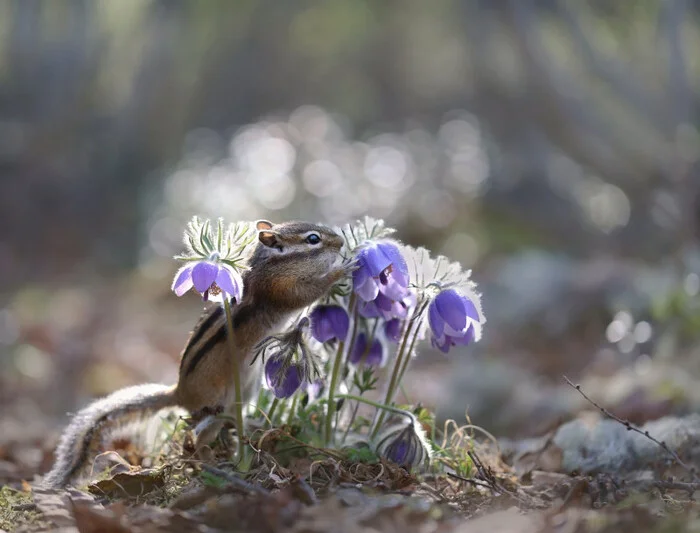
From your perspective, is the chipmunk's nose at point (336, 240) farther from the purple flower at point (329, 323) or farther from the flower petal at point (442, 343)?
the flower petal at point (442, 343)

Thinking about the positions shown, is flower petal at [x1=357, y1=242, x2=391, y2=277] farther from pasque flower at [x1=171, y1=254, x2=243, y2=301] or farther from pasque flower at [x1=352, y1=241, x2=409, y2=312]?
pasque flower at [x1=171, y1=254, x2=243, y2=301]

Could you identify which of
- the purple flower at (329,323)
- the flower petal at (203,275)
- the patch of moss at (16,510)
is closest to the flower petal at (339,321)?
the purple flower at (329,323)

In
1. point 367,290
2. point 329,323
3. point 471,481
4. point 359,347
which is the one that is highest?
point 367,290

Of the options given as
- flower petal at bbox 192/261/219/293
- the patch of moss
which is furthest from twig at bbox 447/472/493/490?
the patch of moss

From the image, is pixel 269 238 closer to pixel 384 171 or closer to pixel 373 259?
pixel 373 259

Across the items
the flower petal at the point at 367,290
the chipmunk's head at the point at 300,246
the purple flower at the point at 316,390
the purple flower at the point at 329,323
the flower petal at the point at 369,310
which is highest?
the chipmunk's head at the point at 300,246

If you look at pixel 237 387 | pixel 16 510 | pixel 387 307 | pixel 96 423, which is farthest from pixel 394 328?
pixel 16 510
